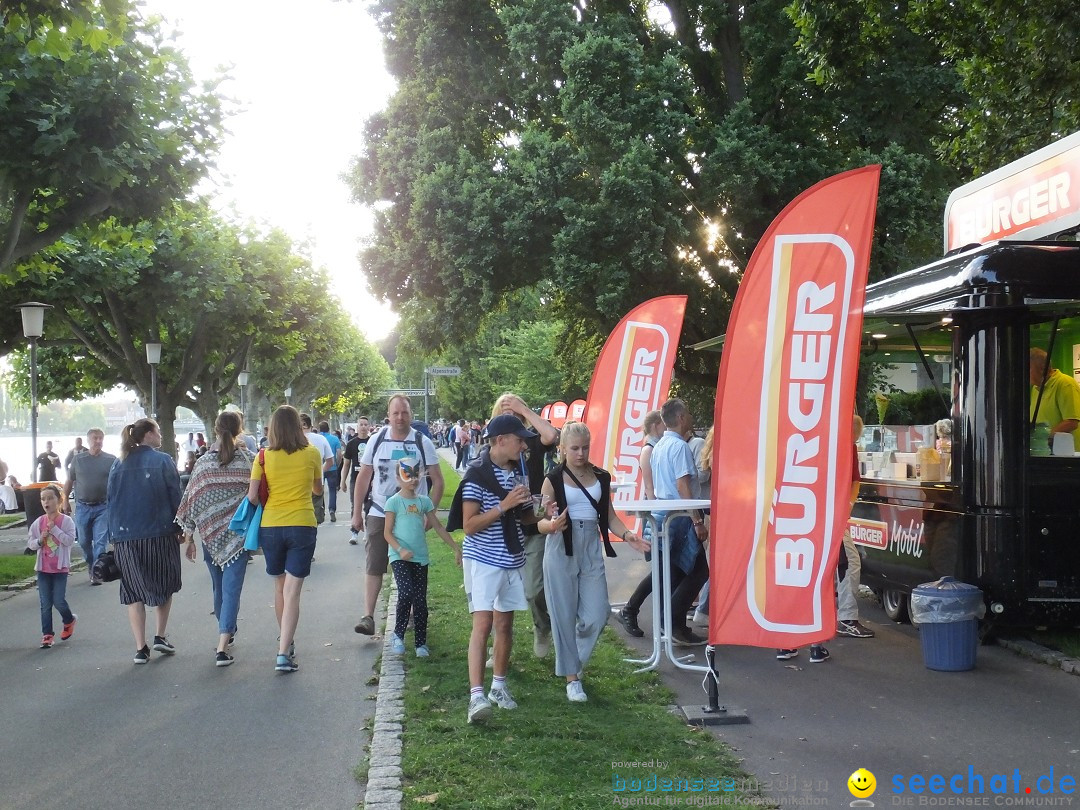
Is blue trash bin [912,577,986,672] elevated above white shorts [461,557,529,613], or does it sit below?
below

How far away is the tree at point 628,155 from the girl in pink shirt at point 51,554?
39.5ft

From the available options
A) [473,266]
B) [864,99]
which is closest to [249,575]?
[473,266]

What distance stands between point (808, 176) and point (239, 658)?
14983 millimetres

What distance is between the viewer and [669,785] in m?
4.99

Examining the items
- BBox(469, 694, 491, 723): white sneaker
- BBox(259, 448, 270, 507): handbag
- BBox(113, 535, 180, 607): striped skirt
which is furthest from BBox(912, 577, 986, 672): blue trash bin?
BBox(113, 535, 180, 607): striped skirt

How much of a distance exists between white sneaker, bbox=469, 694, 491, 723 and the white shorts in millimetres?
496

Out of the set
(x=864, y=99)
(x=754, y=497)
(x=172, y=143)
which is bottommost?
(x=754, y=497)

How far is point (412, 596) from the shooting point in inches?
330

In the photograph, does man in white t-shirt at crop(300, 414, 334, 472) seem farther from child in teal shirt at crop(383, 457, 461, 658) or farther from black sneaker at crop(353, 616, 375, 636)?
child in teal shirt at crop(383, 457, 461, 658)

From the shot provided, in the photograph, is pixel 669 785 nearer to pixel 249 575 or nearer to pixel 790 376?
pixel 790 376

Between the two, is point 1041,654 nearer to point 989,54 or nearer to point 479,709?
point 479,709

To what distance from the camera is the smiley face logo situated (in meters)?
4.98

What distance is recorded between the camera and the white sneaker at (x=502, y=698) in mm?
6504

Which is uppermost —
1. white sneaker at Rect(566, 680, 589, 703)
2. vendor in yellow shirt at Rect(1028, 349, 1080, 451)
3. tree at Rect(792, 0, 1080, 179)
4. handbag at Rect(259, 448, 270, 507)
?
tree at Rect(792, 0, 1080, 179)
